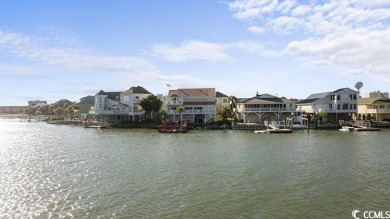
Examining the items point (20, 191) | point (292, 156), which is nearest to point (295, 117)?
point (292, 156)

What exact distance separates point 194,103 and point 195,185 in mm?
62910

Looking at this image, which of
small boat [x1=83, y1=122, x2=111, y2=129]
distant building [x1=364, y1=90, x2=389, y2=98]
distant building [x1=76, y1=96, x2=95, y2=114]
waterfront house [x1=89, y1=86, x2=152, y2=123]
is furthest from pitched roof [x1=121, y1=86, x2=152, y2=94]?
distant building [x1=364, y1=90, x2=389, y2=98]

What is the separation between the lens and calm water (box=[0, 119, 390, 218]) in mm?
16094

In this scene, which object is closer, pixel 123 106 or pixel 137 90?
pixel 123 106

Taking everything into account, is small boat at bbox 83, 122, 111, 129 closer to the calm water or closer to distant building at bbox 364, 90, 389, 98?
the calm water

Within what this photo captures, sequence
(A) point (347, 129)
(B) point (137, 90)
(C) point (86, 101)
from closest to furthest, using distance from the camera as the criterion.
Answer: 1. (A) point (347, 129)
2. (B) point (137, 90)
3. (C) point (86, 101)

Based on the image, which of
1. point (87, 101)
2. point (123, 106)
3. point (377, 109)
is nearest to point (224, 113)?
point (123, 106)

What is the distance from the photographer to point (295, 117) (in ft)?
246

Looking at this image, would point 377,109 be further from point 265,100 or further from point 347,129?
point 265,100

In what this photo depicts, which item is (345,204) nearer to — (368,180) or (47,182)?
(368,180)

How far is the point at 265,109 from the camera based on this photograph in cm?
7400

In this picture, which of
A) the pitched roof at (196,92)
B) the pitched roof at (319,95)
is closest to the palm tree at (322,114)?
the pitched roof at (319,95)

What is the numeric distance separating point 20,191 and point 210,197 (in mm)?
12491

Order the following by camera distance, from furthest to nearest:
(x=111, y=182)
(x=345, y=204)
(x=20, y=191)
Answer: (x=111, y=182) → (x=20, y=191) → (x=345, y=204)
